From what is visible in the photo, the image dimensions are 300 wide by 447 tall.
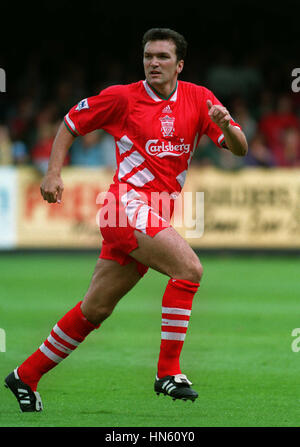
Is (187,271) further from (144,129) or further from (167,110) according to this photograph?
(167,110)

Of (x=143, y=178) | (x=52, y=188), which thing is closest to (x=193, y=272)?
(x=143, y=178)

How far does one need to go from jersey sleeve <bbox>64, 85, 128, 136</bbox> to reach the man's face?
22 centimetres

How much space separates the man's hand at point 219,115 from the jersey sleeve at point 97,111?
1.98 ft

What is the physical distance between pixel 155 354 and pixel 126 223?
2220mm

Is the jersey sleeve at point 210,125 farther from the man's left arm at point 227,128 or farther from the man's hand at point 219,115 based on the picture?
the man's hand at point 219,115

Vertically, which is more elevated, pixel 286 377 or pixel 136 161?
pixel 136 161

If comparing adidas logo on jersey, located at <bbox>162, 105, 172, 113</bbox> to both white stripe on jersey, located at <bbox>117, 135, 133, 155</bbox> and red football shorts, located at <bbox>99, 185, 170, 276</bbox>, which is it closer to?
white stripe on jersey, located at <bbox>117, 135, 133, 155</bbox>

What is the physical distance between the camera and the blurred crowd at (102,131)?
16.9 metres

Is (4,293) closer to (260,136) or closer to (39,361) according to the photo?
(39,361)

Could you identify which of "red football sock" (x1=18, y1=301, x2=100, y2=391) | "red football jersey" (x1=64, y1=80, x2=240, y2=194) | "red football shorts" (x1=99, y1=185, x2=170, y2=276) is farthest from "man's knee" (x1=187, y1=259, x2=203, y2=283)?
"red football sock" (x1=18, y1=301, x2=100, y2=391)

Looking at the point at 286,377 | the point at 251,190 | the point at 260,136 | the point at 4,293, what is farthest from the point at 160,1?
the point at 286,377

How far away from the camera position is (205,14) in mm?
21359

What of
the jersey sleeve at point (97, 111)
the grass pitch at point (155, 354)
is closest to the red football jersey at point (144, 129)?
the jersey sleeve at point (97, 111)

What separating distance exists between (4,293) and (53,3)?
1111cm
